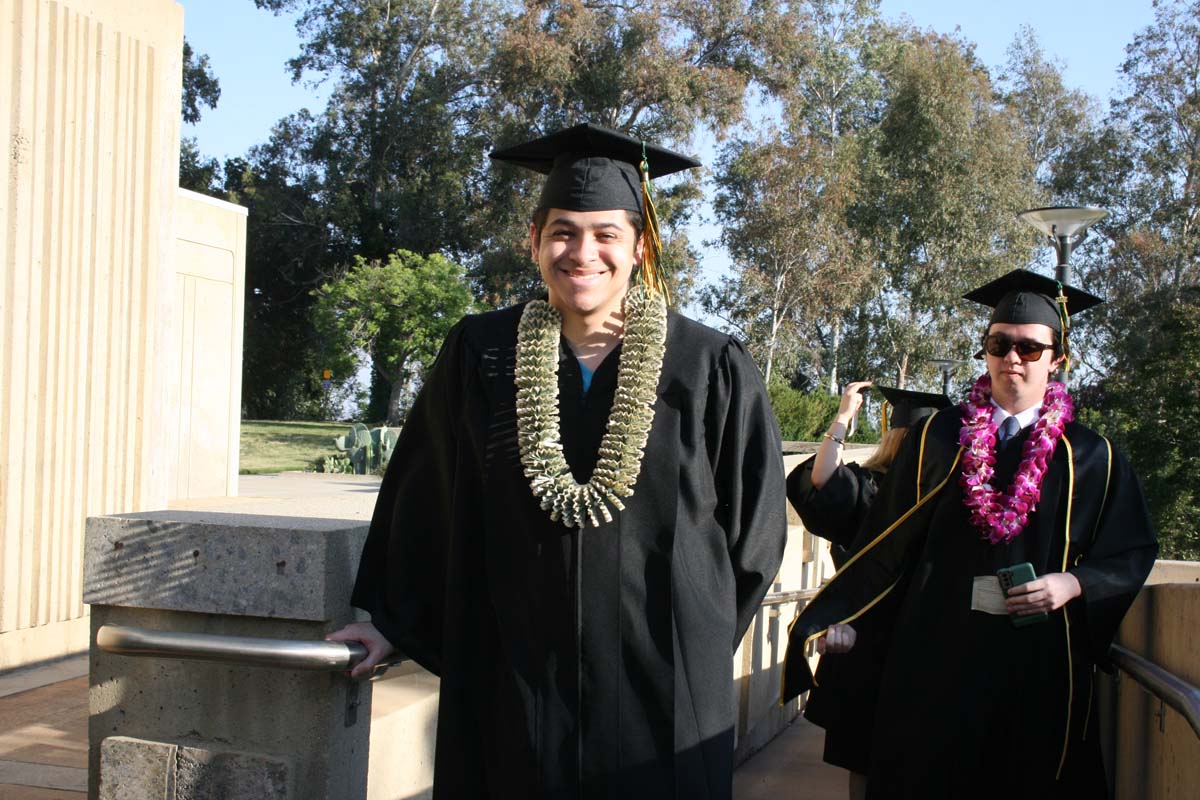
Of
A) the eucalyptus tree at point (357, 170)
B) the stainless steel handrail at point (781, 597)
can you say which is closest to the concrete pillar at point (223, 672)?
the stainless steel handrail at point (781, 597)

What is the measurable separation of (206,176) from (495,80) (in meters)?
9.73

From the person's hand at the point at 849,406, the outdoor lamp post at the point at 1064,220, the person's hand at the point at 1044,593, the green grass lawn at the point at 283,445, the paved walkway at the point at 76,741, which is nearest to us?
the person's hand at the point at 1044,593

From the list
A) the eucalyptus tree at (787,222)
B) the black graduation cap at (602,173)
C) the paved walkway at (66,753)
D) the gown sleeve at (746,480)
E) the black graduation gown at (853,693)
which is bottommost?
the paved walkway at (66,753)

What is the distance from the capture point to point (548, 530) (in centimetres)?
249

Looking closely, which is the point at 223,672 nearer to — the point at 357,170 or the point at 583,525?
the point at 583,525

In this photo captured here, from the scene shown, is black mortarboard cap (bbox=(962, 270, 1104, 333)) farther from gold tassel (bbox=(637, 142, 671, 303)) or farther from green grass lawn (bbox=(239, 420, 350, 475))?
green grass lawn (bbox=(239, 420, 350, 475))

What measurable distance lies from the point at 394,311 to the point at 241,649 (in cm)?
2341

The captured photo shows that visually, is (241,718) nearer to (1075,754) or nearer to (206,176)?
(1075,754)

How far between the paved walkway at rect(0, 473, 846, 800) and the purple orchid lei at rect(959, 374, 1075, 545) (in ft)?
6.09

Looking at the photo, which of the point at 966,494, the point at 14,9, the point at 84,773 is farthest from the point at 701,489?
the point at 14,9

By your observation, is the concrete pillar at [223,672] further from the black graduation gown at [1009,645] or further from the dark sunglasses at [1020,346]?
the dark sunglasses at [1020,346]

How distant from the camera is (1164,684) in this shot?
314cm

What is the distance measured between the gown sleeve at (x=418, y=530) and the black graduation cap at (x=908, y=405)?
3.75 meters

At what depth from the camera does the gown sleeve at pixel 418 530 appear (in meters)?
2.62
